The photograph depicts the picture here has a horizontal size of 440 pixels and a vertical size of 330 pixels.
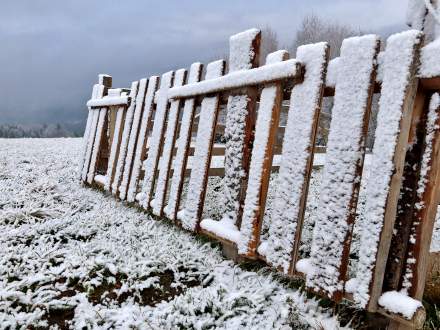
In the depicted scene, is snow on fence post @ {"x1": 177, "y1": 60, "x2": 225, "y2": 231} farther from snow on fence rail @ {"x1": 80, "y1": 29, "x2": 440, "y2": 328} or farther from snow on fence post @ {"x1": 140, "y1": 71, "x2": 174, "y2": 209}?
snow on fence post @ {"x1": 140, "y1": 71, "x2": 174, "y2": 209}

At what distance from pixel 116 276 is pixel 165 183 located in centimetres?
116

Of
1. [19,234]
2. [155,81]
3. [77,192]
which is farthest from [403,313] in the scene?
[77,192]

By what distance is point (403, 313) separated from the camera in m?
1.63

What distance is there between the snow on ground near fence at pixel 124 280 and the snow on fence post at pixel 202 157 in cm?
20


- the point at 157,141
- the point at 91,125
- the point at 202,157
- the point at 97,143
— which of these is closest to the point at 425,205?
the point at 202,157

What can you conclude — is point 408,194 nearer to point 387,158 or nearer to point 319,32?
point 387,158

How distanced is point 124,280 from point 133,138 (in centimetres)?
216

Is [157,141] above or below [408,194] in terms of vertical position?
above

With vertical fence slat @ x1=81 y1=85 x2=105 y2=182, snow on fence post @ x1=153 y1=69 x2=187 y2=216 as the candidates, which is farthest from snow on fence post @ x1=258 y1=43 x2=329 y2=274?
vertical fence slat @ x1=81 y1=85 x2=105 y2=182

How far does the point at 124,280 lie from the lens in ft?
7.34

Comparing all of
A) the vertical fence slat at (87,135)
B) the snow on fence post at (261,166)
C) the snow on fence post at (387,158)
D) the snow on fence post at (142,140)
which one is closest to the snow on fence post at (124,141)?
the snow on fence post at (142,140)

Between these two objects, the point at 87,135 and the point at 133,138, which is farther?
the point at 87,135

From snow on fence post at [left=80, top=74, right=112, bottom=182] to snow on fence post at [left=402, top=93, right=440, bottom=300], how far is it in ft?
14.1

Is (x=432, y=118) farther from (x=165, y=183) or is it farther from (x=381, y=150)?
(x=165, y=183)
